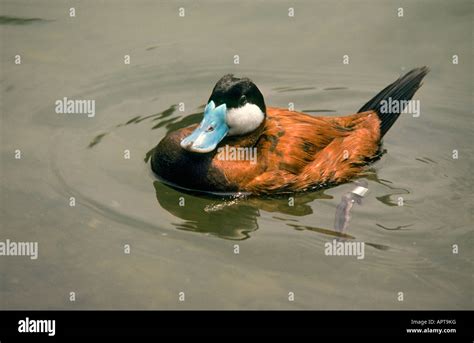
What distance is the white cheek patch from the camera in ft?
27.2

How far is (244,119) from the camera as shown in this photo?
8.35 m

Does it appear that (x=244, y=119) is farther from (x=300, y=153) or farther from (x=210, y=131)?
(x=300, y=153)

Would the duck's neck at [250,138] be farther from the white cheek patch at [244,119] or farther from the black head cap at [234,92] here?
the black head cap at [234,92]

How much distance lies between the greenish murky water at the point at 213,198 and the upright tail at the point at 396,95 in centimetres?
32

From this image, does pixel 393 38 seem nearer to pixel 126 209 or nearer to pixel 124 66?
pixel 124 66

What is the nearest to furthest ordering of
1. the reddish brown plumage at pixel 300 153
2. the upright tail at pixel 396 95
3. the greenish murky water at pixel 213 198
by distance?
the greenish murky water at pixel 213 198, the reddish brown plumage at pixel 300 153, the upright tail at pixel 396 95

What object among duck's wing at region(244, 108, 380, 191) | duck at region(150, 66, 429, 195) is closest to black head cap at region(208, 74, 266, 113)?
duck at region(150, 66, 429, 195)

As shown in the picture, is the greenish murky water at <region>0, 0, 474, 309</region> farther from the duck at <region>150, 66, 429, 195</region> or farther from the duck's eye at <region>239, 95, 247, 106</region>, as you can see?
the duck's eye at <region>239, 95, 247, 106</region>

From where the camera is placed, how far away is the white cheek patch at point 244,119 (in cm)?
830

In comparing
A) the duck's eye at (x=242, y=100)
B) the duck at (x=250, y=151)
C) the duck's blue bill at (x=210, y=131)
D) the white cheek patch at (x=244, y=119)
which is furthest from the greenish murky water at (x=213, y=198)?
the duck's eye at (x=242, y=100)

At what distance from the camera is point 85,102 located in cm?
1003

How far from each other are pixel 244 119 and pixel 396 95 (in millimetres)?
1912

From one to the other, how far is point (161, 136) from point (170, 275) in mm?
2486

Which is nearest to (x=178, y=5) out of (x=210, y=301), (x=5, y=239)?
(x=5, y=239)
